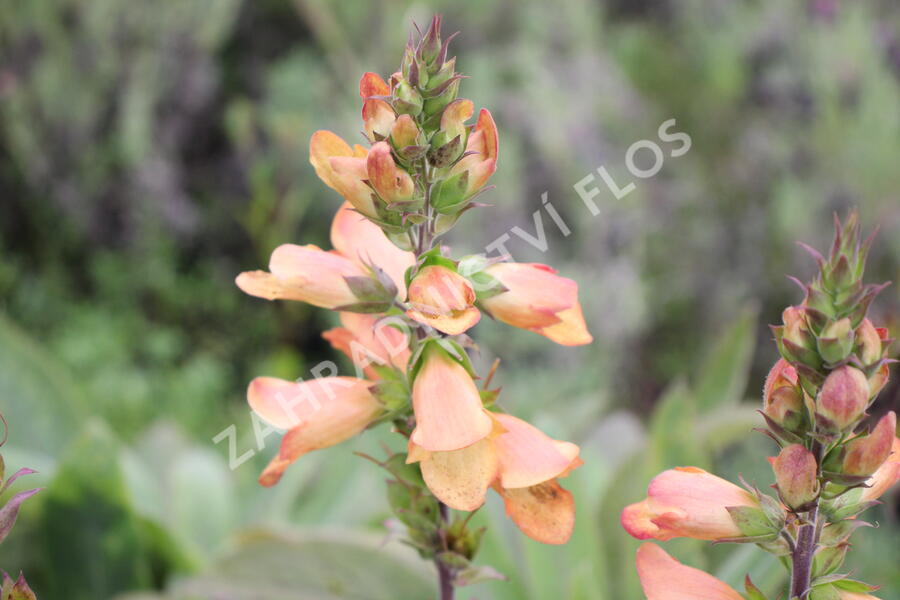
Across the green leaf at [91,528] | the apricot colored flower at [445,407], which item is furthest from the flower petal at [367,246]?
the green leaf at [91,528]

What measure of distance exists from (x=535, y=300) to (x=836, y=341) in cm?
20

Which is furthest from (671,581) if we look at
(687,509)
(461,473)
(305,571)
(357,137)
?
(357,137)

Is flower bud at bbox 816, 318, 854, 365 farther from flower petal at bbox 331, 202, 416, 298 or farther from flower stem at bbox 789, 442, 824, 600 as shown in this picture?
flower petal at bbox 331, 202, 416, 298

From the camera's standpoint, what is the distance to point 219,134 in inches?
144

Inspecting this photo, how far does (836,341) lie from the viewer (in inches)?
19.3

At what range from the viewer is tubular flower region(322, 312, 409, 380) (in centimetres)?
68

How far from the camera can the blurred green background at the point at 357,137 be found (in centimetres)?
278

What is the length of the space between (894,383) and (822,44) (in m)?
1.65

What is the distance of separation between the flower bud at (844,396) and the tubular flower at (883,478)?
0.30 ft

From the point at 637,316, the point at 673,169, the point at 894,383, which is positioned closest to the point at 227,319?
the point at 637,316

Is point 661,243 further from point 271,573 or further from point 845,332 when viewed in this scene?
point 845,332

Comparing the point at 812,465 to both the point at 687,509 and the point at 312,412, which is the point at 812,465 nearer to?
the point at 687,509

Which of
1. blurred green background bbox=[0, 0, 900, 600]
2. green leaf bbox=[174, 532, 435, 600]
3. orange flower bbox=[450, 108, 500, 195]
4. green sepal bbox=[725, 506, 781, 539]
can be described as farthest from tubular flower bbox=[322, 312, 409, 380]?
blurred green background bbox=[0, 0, 900, 600]

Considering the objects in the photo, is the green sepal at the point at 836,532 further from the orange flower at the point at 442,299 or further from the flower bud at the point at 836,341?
the orange flower at the point at 442,299
